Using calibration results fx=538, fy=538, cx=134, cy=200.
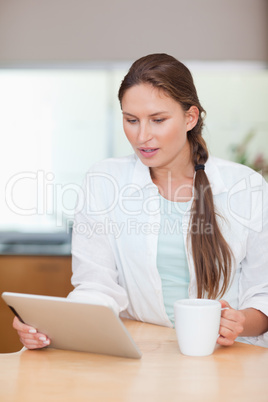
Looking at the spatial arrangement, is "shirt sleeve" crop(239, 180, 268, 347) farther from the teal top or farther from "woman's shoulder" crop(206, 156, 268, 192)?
the teal top

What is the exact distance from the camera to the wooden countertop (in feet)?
3.09

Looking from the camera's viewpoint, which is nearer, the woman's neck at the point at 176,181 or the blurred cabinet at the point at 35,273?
the woman's neck at the point at 176,181

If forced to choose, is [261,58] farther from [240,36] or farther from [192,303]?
[192,303]

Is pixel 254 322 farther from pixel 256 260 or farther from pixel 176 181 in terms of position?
pixel 176 181

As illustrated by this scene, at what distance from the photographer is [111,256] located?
66.0 inches

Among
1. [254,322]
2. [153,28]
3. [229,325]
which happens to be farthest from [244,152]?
[229,325]

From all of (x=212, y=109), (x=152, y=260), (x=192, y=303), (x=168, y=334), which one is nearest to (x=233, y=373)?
(x=192, y=303)

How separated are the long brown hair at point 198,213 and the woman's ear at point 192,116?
2cm

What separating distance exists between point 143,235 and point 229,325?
498mm

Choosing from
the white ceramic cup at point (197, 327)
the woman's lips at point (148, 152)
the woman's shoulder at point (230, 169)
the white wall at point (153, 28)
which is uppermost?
the white wall at point (153, 28)

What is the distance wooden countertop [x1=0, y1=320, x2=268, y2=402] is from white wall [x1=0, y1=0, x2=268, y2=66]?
319cm

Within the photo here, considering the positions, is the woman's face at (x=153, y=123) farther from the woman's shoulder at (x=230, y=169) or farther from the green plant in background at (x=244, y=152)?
the green plant in background at (x=244, y=152)

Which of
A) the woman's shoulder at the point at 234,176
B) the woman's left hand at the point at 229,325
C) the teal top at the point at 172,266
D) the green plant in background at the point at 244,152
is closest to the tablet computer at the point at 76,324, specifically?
the woman's left hand at the point at 229,325

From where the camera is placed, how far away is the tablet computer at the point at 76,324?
108 cm
